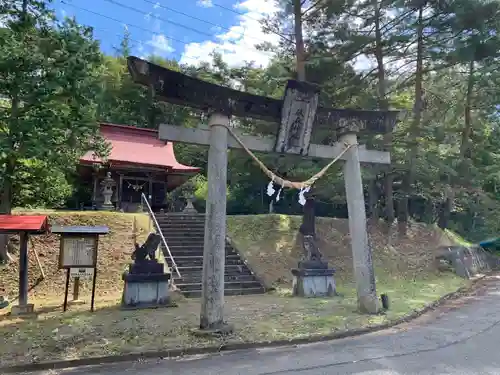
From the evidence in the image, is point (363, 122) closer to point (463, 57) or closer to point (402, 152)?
point (402, 152)

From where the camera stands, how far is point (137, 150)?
850 inches

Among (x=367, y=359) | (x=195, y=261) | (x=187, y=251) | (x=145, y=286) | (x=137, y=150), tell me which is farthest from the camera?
(x=137, y=150)

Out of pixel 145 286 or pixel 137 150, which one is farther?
pixel 137 150

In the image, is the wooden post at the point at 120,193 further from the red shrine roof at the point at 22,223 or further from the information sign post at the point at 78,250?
the red shrine roof at the point at 22,223

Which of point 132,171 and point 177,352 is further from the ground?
point 132,171

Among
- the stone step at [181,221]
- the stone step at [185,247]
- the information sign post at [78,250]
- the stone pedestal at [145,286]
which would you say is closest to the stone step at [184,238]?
the stone step at [185,247]

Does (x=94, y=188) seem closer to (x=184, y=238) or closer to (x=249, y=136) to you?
(x=184, y=238)

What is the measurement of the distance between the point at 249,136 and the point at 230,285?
17.4 ft

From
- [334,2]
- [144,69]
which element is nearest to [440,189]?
[334,2]

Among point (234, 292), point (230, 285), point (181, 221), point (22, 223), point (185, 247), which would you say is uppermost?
point (181, 221)

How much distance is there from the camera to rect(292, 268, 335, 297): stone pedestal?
1053cm

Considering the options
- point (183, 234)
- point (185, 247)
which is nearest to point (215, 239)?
point (185, 247)

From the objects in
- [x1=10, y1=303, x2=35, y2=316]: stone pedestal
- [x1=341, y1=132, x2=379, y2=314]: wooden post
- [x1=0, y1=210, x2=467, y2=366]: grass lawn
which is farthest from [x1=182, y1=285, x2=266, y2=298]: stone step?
[x1=341, y1=132, x2=379, y2=314]: wooden post

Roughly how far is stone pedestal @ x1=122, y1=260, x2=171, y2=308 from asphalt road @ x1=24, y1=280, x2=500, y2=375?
12.1 ft
